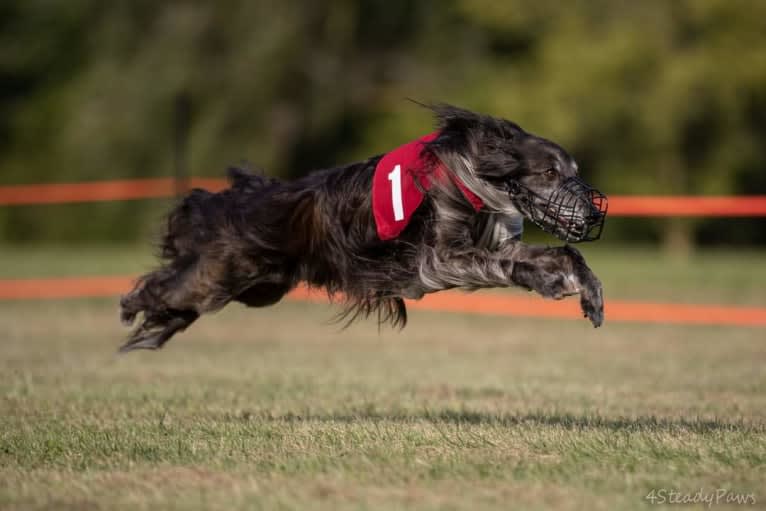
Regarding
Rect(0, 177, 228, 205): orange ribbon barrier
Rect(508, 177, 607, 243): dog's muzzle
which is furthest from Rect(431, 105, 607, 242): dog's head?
Rect(0, 177, 228, 205): orange ribbon barrier

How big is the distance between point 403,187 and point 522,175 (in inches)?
Result: 23.4

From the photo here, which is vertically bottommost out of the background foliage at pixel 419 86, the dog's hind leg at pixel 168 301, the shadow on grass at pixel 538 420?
the shadow on grass at pixel 538 420

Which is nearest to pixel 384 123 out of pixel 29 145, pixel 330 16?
pixel 330 16

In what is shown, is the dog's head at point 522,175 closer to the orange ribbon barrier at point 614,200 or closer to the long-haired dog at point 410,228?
the long-haired dog at point 410,228

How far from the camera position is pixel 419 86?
3016 centimetres

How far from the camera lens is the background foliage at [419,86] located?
2602 cm

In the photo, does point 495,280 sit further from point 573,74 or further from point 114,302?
point 573,74

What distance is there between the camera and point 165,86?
28922 millimetres

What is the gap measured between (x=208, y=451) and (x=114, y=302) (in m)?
11.7

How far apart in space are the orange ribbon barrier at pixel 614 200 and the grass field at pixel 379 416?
142 cm

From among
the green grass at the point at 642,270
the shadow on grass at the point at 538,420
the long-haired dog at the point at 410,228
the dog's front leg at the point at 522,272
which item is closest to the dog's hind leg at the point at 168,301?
the long-haired dog at the point at 410,228

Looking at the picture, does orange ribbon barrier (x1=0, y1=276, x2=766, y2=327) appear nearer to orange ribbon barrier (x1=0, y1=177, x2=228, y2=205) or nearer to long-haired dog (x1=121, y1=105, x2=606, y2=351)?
orange ribbon barrier (x1=0, y1=177, x2=228, y2=205)

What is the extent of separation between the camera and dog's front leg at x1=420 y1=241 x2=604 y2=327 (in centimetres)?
540

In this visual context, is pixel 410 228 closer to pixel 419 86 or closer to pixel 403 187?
pixel 403 187
